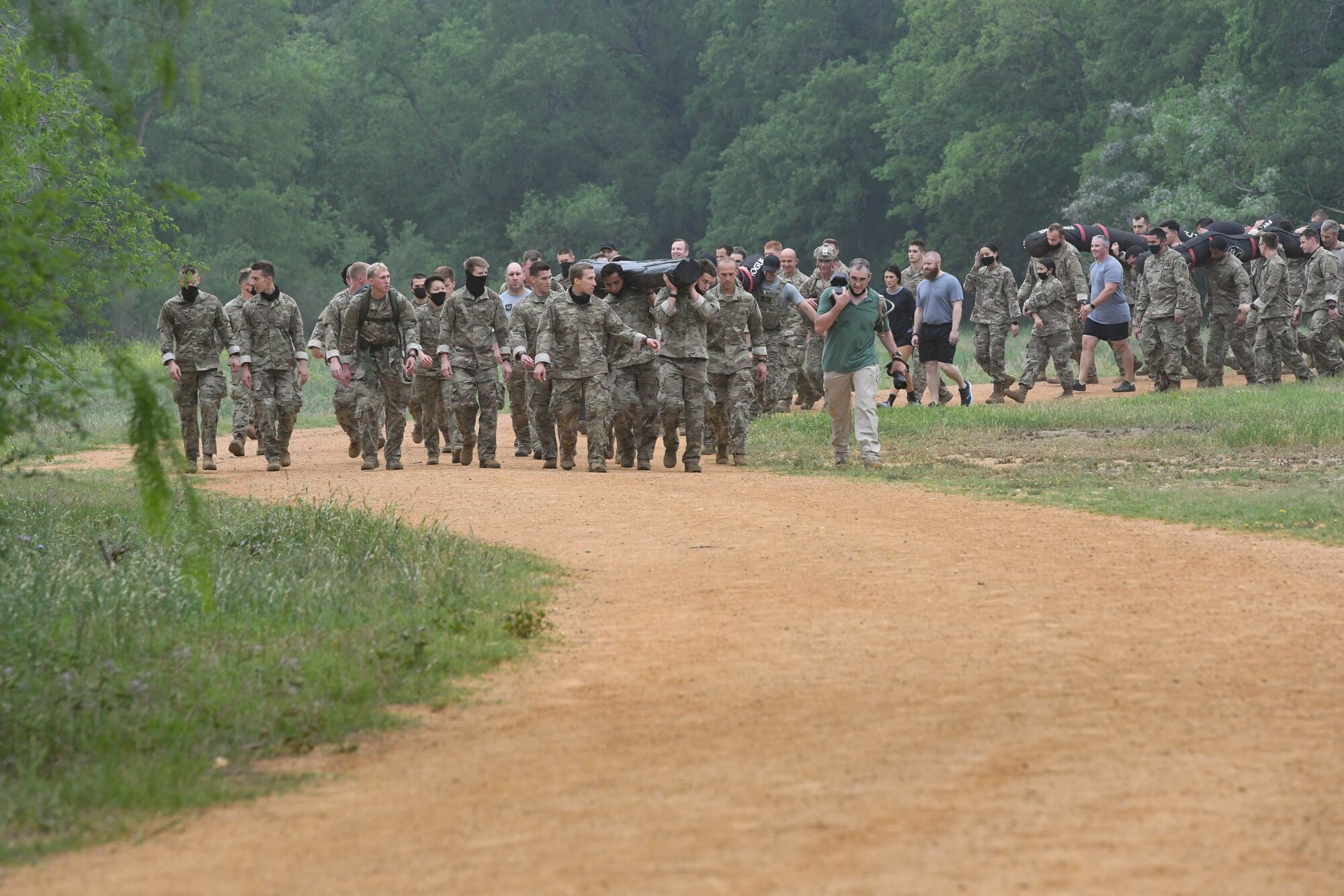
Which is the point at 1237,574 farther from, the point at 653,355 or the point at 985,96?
the point at 985,96

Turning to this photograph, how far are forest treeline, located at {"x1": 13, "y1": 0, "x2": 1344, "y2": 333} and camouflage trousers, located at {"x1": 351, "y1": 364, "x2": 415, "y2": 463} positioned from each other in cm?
3038

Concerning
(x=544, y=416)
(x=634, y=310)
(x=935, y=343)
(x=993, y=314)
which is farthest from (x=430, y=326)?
(x=993, y=314)

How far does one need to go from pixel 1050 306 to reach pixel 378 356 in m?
9.66

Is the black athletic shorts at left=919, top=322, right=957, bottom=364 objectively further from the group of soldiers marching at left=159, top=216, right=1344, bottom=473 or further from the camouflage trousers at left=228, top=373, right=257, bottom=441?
the camouflage trousers at left=228, top=373, right=257, bottom=441

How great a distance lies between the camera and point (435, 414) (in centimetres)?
1877

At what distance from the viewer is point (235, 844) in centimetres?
568

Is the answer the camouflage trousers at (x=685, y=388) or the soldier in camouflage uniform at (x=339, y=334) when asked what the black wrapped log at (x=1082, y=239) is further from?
the soldier in camouflage uniform at (x=339, y=334)

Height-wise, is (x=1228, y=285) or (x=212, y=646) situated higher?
(x=1228, y=285)

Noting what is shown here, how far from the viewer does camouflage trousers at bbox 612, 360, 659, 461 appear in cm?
1703

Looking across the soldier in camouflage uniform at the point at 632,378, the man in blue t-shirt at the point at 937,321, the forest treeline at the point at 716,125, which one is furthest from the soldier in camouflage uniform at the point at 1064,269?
the forest treeline at the point at 716,125

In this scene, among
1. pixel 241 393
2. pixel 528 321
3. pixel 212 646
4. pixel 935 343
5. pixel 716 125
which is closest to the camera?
pixel 212 646

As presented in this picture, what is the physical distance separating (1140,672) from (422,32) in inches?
2892

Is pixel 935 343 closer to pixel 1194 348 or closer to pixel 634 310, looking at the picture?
pixel 1194 348

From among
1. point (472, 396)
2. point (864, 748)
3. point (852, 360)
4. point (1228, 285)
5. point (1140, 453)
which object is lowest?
point (864, 748)
